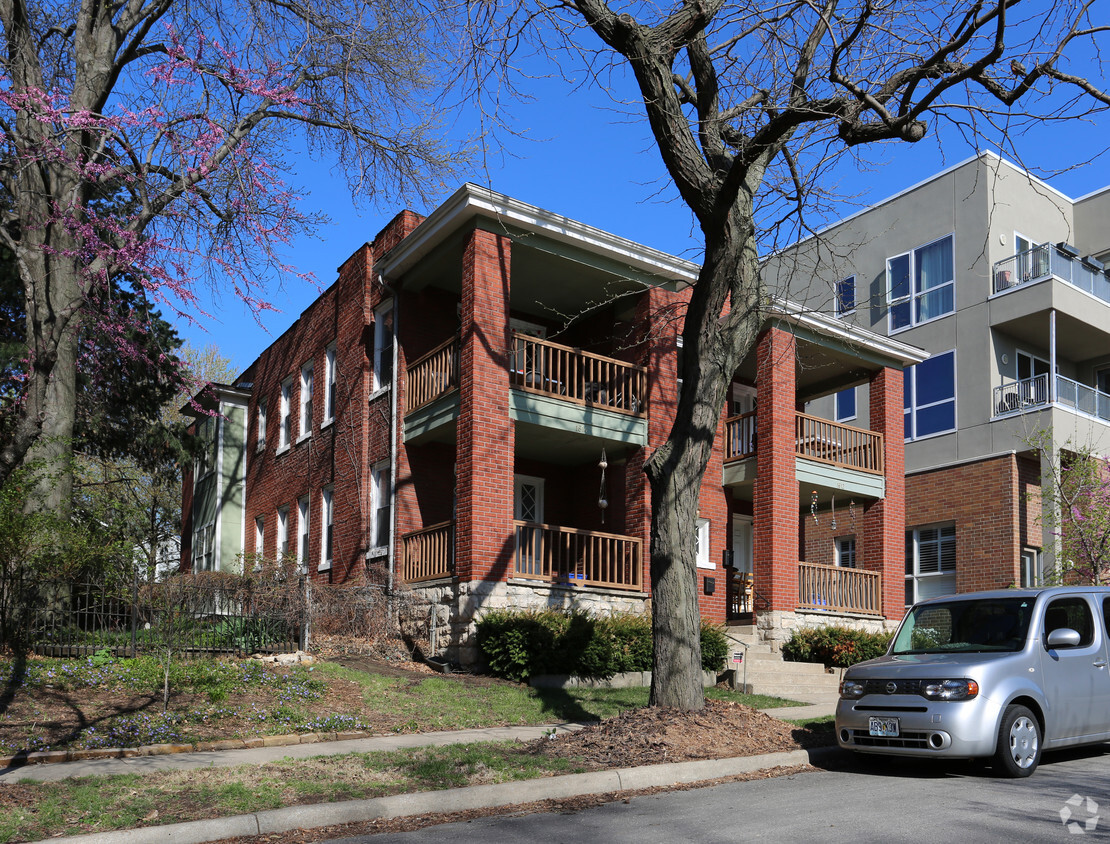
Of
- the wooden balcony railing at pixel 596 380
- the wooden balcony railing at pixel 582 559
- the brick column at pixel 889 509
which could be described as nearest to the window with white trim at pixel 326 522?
the wooden balcony railing at pixel 582 559

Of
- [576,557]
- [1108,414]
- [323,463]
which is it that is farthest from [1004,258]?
[323,463]

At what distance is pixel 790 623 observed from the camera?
18.9 m

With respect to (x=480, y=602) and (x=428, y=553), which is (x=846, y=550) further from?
(x=480, y=602)

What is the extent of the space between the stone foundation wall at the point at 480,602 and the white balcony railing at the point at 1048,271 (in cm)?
1385

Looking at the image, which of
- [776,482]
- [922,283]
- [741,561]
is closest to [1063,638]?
[776,482]

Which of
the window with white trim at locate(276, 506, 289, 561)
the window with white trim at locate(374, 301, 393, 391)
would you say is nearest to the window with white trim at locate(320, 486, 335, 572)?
the window with white trim at locate(276, 506, 289, 561)

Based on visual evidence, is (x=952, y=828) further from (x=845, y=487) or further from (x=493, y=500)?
(x=845, y=487)

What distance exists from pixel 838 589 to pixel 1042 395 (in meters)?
8.11

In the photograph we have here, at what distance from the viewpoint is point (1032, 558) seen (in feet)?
75.7

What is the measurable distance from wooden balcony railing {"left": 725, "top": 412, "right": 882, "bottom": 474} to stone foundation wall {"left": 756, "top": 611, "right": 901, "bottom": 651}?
10.5 feet

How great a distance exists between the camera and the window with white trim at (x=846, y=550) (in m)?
27.1

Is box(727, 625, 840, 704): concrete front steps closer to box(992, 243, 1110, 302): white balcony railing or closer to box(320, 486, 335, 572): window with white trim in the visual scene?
box(320, 486, 335, 572): window with white trim

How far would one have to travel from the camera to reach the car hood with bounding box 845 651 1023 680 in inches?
333

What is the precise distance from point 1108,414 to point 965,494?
4.60m
